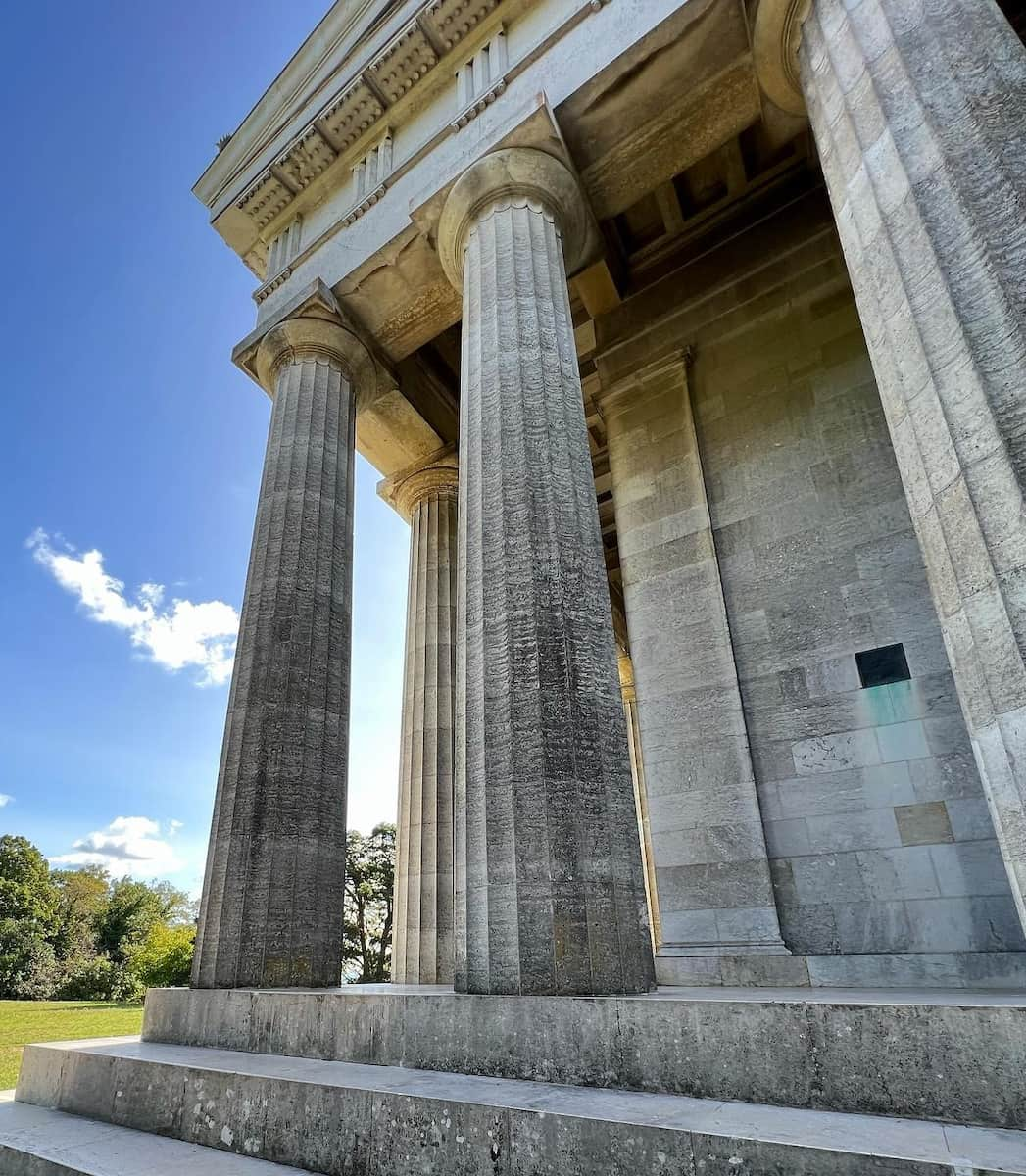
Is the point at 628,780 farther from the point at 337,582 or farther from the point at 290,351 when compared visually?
the point at 290,351

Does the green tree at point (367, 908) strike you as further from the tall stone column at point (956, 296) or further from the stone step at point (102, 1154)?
the tall stone column at point (956, 296)

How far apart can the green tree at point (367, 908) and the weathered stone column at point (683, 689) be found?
164ft

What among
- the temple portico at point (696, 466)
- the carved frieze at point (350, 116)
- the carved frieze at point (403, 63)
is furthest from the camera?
the carved frieze at point (350, 116)

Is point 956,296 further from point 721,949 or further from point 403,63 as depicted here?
point 403,63

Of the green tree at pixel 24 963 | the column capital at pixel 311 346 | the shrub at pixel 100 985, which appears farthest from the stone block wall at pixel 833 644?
the green tree at pixel 24 963

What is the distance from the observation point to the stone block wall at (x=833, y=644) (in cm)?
1012

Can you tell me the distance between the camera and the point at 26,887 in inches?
2741

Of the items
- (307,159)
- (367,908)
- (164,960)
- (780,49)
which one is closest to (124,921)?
(164,960)

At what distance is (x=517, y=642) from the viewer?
8672 millimetres

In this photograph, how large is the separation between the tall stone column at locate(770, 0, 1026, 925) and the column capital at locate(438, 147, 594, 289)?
17.7 ft

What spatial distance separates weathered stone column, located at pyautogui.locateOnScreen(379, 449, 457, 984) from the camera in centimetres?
1752

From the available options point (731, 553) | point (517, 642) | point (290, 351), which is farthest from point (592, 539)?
point (290, 351)

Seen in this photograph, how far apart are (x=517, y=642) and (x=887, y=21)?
8780 millimetres

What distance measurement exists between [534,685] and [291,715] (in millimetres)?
6155
